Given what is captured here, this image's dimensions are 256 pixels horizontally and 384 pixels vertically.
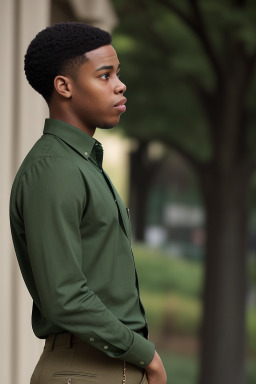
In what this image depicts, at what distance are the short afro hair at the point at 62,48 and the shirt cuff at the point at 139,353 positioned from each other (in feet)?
2.49

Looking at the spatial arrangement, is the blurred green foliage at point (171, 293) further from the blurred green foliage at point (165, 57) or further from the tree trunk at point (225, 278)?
the blurred green foliage at point (165, 57)

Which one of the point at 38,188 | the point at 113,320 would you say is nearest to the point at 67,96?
the point at 38,188

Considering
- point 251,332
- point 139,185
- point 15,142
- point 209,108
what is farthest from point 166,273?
point 15,142

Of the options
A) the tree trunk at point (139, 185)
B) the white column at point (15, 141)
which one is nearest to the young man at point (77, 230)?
the white column at point (15, 141)

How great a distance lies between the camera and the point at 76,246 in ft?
5.56

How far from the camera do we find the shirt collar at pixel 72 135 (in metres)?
1.83

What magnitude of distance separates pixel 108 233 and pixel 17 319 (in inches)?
85.1

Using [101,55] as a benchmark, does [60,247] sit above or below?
below

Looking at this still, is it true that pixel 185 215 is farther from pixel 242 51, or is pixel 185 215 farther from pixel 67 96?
pixel 67 96

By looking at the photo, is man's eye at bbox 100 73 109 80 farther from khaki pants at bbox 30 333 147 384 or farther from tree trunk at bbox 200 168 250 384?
tree trunk at bbox 200 168 250 384

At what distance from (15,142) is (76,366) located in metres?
2.14

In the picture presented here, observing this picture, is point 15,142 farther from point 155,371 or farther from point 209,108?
point 209,108

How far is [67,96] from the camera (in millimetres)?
1815

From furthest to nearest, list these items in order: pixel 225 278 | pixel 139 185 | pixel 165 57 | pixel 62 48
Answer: pixel 139 185 → pixel 225 278 → pixel 165 57 → pixel 62 48
